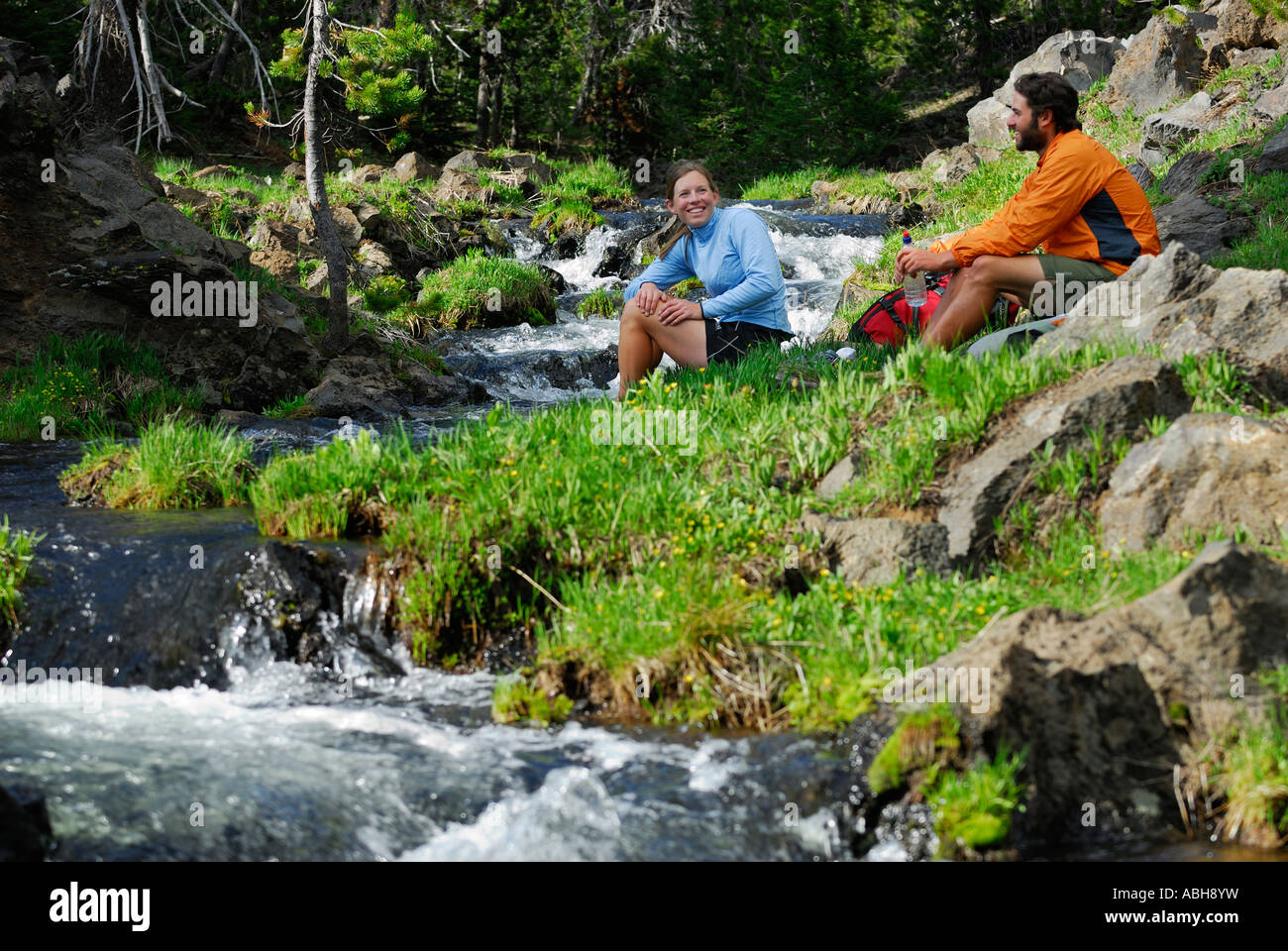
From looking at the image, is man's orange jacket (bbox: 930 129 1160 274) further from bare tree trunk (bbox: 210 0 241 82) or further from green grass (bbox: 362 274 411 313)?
bare tree trunk (bbox: 210 0 241 82)

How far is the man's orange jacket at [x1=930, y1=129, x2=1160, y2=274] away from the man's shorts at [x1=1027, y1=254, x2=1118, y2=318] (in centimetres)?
11

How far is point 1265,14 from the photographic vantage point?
18.2 m

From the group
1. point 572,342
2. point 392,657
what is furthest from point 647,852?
point 572,342

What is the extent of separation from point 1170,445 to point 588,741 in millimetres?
3153

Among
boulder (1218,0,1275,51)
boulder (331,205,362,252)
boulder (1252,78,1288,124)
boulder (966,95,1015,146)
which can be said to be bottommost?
boulder (331,205,362,252)

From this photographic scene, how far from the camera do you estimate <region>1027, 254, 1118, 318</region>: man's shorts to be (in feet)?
24.5

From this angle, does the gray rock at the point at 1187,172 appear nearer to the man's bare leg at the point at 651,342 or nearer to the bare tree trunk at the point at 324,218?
the man's bare leg at the point at 651,342

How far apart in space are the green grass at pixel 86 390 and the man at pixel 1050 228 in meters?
6.64

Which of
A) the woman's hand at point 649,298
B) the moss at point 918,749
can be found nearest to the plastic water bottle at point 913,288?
the woman's hand at point 649,298

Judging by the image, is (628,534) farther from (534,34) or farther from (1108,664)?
(534,34)

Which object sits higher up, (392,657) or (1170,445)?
(1170,445)

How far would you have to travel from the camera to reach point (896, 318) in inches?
339

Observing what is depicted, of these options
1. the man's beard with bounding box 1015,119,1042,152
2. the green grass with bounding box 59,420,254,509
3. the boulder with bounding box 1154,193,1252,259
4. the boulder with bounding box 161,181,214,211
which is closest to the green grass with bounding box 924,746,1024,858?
the green grass with bounding box 59,420,254,509

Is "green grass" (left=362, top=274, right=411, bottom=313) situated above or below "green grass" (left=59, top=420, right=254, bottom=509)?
above
